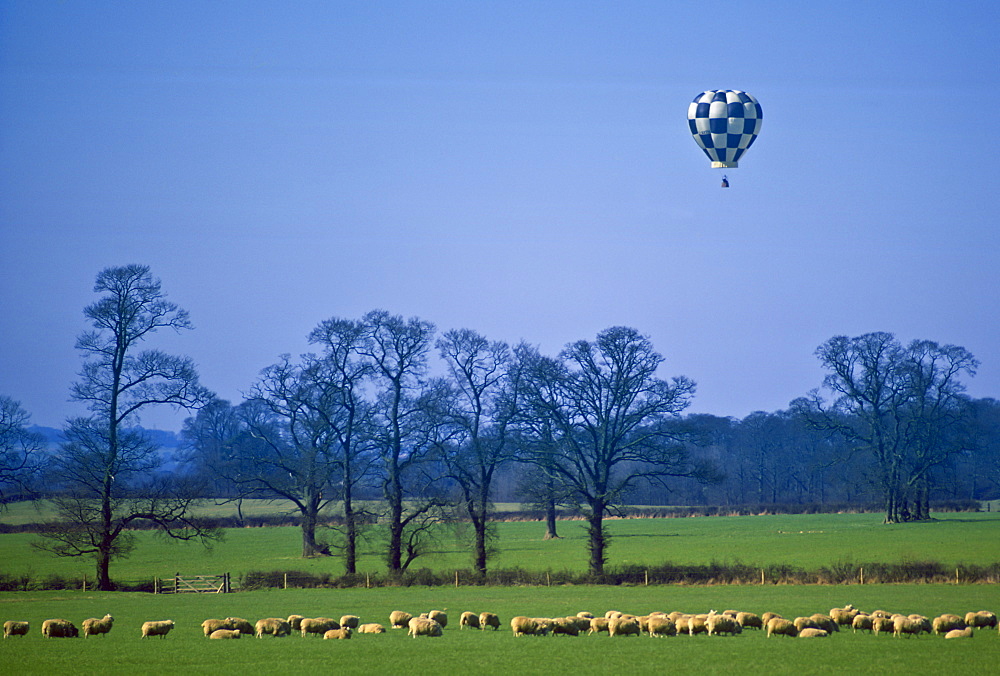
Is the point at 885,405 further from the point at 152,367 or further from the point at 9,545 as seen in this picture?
the point at 9,545

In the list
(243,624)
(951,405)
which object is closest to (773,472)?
(951,405)

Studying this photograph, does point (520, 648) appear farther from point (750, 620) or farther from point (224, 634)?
point (224, 634)

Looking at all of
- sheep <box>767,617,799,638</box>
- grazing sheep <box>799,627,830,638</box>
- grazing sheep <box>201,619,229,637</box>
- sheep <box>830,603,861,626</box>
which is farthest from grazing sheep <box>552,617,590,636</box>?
grazing sheep <box>201,619,229,637</box>

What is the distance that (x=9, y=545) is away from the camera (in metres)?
75.8

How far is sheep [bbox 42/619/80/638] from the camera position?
2975 centimetres

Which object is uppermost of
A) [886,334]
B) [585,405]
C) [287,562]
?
[886,334]

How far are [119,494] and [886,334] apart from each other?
58817 mm

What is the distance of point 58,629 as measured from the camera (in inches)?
1179

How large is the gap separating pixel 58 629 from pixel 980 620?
25934 millimetres

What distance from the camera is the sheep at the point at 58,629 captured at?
29.8 m

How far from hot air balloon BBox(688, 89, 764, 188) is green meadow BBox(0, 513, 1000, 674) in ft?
67.8

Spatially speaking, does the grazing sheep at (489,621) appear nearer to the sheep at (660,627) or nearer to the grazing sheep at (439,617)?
the grazing sheep at (439,617)

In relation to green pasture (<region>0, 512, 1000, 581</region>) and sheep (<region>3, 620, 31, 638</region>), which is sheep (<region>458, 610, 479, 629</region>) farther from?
green pasture (<region>0, 512, 1000, 581</region>)

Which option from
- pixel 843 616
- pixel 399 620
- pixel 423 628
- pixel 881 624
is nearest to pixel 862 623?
pixel 881 624
